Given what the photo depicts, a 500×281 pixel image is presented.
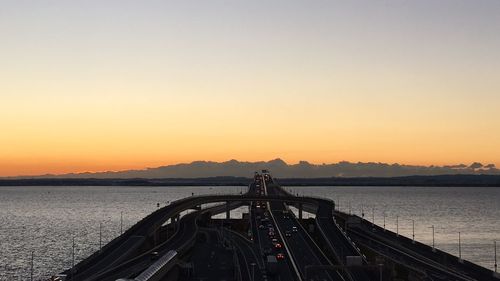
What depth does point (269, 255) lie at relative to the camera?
8744 cm

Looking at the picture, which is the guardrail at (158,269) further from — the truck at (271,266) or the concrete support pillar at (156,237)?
the concrete support pillar at (156,237)

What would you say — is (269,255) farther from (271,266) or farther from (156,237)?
(156,237)

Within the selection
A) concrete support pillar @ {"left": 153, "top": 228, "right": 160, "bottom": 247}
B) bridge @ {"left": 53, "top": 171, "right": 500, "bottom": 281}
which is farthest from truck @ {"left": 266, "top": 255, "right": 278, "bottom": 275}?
concrete support pillar @ {"left": 153, "top": 228, "right": 160, "bottom": 247}

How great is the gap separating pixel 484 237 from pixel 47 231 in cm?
11144

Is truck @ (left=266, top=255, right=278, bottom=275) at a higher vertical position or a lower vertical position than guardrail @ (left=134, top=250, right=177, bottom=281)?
lower

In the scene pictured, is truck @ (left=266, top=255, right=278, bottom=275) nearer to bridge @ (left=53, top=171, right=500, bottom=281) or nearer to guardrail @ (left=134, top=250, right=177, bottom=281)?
bridge @ (left=53, top=171, right=500, bottom=281)

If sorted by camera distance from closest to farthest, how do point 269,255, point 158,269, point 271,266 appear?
point 158,269 < point 271,266 < point 269,255

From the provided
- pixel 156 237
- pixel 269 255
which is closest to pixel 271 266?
pixel 269 255

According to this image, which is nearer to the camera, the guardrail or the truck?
the guardrail

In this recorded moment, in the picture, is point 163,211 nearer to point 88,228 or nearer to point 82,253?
Answer: point 82,253

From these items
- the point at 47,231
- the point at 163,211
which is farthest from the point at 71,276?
the point at 47,231

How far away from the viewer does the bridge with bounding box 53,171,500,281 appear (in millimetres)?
75250

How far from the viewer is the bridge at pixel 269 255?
75.2 m

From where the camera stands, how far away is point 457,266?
8750cm
